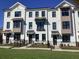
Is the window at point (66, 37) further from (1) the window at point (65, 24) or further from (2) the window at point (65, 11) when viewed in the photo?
(2) the window at point (65, 11)

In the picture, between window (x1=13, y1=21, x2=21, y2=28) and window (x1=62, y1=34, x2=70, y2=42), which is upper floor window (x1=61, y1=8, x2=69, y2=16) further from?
window (x1=13, y1=21, x2=21, y2=28)

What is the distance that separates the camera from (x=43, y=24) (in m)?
51.7

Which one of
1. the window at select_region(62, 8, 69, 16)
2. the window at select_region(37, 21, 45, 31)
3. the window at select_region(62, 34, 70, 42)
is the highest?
the window at select_region(62, 8, 69, 16)

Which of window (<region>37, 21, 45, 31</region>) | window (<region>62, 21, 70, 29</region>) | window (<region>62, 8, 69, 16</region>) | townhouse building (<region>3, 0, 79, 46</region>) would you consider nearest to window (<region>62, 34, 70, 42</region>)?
townhouse building (<region>3, 0, 79, 46</region>)

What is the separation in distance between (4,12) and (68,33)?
785 inches

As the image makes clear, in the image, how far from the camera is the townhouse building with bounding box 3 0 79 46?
49094 millimetres

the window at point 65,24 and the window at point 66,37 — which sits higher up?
the window at point 65,24

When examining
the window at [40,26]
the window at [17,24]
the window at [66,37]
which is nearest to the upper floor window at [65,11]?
the window at [66,37]

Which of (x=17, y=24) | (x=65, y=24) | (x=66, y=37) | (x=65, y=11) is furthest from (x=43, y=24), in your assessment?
(x=17, y=24)

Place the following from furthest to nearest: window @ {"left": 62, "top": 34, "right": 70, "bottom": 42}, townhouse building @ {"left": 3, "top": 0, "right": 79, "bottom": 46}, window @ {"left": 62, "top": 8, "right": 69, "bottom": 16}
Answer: window @ {"left": 62, "top": 8, "right": 69, "bottom": 16}, townhouse building @ {"left": 3, "top": 0, "right": 79, "bottom": 46}, window @ {"left": 62, "top": 34, "right": 70, "bottom": 42}

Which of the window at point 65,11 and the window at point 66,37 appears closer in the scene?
the window at point 66,37

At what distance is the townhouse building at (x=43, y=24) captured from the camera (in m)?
49.1

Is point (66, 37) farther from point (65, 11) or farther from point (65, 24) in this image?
point (65, 11)

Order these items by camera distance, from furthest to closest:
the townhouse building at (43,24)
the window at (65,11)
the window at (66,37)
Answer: the window at (65,11), the townhouse building at (43,24), the window at (66,37)
